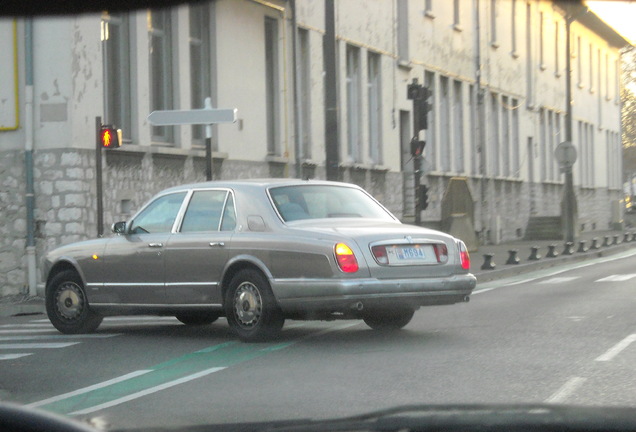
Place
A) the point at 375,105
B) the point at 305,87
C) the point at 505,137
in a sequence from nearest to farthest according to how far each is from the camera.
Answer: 1. the point at 305,87
2. the point at 375,105
3. the point at 505,137

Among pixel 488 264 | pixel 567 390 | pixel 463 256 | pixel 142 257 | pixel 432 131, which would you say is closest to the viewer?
pixel 567 390

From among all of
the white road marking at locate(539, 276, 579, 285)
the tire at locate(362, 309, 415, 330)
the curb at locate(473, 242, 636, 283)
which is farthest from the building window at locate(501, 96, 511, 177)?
the tire at locate(362, 309, 415, 330)

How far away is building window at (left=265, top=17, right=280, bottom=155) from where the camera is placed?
26.4 m

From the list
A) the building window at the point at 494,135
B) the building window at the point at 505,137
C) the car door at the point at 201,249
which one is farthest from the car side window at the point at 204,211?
the building window at the point at 505,137

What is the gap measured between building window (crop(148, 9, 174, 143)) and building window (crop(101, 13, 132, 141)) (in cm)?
61

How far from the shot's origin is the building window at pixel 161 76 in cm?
2156

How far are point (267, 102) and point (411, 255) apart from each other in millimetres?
15827

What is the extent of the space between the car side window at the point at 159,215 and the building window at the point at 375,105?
2050cm

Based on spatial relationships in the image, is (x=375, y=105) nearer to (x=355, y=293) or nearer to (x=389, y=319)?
(x=389, y=319)

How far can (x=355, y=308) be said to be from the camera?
10.6m

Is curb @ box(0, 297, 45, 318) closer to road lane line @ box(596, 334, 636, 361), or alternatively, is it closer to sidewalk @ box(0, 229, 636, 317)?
sidewalk @ box(0, 229, 636, 317)

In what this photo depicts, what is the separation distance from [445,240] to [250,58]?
1432 cm

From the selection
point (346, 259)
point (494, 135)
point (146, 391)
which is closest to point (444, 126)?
point (494, 135)

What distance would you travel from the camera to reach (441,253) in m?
11.3
